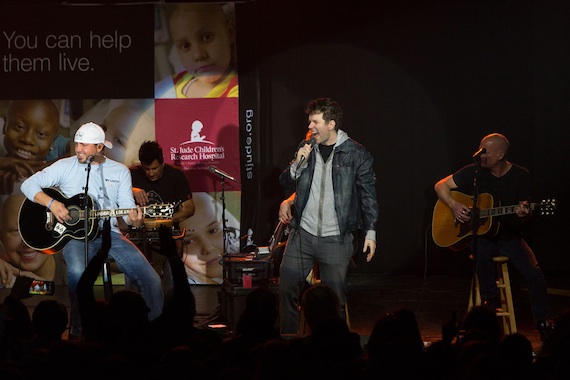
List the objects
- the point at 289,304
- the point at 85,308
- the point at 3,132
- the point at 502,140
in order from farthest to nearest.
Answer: the point at 3,132 → the point at 502,140 → the point at 289,304 → the point at 85,308

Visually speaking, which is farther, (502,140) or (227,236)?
(227,236)

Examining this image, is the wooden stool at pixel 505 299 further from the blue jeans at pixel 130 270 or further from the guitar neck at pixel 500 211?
the blue jeans at pixel 130 270

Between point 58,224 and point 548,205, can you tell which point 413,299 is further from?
point 58,224

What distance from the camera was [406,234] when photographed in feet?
42.0

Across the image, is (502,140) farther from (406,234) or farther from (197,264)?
(197,264)

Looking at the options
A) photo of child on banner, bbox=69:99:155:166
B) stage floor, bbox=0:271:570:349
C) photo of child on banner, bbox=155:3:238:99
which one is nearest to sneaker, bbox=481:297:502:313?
stage floor, bbox=0:271:570:349

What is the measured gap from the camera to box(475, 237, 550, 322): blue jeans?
28.1 ft

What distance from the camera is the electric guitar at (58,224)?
8461 mm

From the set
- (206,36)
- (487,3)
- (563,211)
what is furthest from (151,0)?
(563,211)

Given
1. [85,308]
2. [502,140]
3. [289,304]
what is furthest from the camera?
[502,140]

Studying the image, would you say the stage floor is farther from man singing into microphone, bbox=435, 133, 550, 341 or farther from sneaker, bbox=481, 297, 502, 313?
man singing into microphone, bbox=435, 133, 550, 341

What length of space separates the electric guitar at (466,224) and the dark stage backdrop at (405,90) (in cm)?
331

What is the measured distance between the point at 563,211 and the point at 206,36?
5772 mm

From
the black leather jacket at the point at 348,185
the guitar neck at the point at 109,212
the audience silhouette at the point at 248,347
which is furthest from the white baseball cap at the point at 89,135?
the audience silhouette at the point at 248,347
